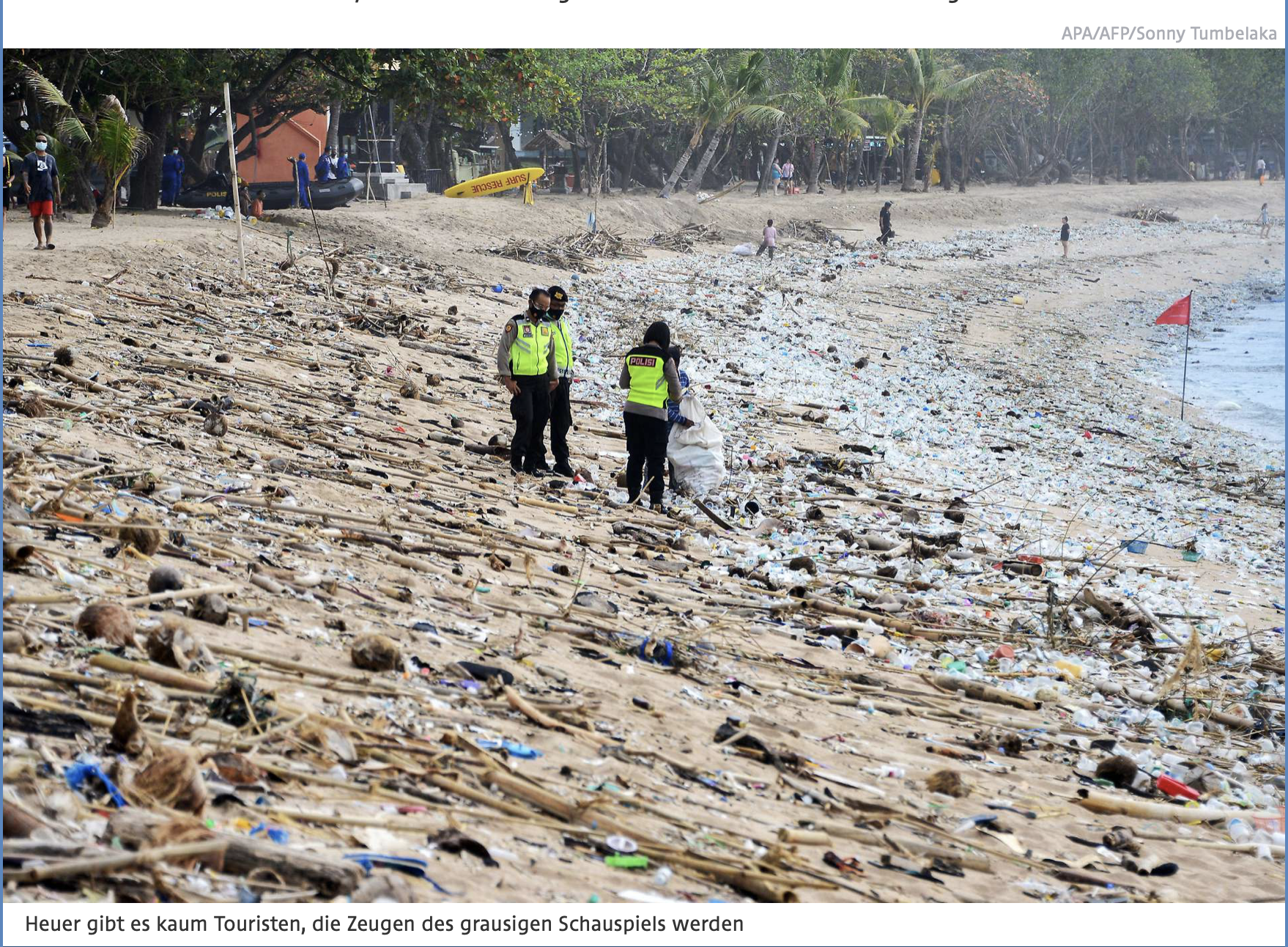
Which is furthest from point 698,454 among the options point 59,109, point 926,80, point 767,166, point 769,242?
point 926,80

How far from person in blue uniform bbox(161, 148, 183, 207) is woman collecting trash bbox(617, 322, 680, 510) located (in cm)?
1876

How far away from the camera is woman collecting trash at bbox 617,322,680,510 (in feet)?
28.2

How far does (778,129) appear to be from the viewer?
40.8 metres

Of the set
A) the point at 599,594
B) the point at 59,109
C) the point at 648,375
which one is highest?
the point at 59,109

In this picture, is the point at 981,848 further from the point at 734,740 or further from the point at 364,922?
the point at 364,922

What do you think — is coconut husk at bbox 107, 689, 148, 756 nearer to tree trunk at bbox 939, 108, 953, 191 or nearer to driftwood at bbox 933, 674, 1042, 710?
driftwood at bbox 933, 674, 1042, 710

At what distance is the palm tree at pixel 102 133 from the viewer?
55.1 ft

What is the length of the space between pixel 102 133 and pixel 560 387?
10909 millimetres

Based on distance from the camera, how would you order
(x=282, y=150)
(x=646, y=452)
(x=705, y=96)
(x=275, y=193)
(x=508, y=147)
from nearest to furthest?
(x=646, y=452), (x=275, y=193), (x=282, y=150), (x=705, y=96), (x=508, y=147)

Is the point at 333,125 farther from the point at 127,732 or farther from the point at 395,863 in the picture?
the point at 395,863

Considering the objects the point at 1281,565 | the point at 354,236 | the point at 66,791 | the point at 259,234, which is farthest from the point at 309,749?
the point at 354,236

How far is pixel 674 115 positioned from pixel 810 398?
24433 mm

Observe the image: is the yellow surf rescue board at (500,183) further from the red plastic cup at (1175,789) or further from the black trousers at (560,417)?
the red plastic cup at (1175,789)

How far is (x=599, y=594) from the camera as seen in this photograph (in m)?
6.68
